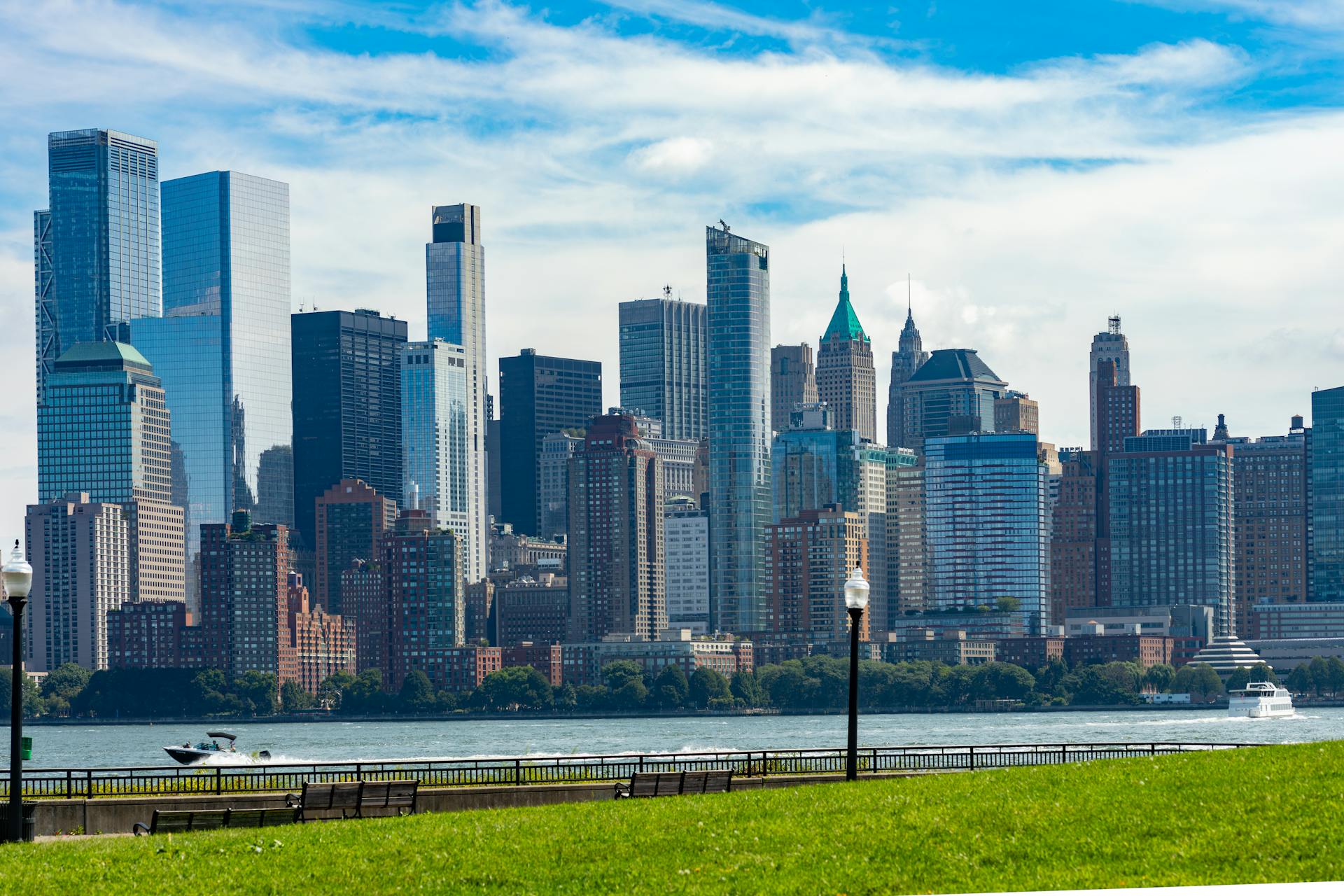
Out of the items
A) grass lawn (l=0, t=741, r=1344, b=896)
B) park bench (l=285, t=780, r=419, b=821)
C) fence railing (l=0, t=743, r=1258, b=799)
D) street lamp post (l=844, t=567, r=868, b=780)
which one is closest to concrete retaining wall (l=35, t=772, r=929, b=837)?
fence railing (l=0, t=743, r=1258, b=799)

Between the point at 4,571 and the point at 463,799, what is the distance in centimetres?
1170

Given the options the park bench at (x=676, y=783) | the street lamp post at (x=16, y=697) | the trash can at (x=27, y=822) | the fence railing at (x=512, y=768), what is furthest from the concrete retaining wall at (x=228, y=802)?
the street lamp post at (x=16, y=697)

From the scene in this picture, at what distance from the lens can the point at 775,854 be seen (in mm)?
28562

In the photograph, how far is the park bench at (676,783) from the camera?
39.6m

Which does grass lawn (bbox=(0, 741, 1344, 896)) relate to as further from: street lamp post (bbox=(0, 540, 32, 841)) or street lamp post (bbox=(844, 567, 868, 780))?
street lamp post (bbox=(844, 567, 868, 780))

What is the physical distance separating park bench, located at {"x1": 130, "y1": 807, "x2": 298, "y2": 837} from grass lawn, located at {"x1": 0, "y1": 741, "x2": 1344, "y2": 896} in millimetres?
1245

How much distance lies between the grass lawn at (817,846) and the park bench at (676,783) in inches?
233

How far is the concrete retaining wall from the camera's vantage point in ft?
134

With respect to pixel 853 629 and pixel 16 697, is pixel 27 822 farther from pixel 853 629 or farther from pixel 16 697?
pixel 853 629

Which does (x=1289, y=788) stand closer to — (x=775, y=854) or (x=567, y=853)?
(x=775, y=854)

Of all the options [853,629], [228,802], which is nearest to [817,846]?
[853,629]

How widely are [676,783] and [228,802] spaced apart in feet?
28.7

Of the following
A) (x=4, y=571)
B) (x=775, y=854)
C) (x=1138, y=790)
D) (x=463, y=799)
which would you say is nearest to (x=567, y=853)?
(x=775, y=854)

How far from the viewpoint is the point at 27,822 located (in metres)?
36.8
